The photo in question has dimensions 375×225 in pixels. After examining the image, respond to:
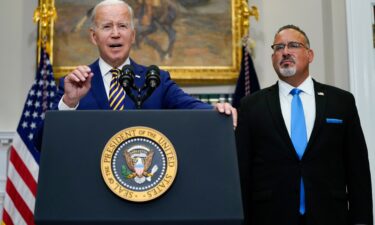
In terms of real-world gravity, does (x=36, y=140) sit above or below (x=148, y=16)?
below

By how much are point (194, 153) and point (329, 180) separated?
5.58 ft

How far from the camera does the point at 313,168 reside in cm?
340

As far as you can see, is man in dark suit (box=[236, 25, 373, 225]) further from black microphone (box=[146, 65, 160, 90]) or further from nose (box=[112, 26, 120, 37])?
black microphone (box=[146, 65, 160, 90])

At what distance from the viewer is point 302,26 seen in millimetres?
6012

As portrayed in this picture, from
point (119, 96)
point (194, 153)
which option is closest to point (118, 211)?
point (194, 153)

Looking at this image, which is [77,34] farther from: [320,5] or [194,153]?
[194,153]

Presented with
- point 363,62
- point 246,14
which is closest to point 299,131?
point 363,62

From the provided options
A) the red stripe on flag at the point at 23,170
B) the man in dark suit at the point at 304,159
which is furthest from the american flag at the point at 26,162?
the man in dark suit at the point at 304,159

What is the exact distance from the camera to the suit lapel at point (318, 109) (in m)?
3.47

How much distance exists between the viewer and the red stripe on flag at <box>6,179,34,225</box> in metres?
5.12

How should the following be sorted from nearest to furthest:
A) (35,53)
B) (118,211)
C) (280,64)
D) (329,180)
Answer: (118,211), (329,180), (280,64), (35,53)

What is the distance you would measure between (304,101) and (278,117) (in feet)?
0.77

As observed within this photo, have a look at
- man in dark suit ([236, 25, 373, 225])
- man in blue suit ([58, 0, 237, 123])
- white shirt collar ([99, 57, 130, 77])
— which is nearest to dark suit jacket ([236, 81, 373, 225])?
man in dark suit ([236, 25, 373, 225])

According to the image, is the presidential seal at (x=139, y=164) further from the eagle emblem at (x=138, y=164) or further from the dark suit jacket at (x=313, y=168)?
the dark suit jacket at (x=313, y=168)
